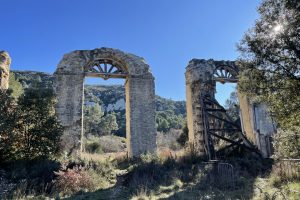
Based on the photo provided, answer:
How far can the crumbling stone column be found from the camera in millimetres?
16270

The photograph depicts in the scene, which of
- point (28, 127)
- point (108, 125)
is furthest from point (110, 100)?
point (28, 127)

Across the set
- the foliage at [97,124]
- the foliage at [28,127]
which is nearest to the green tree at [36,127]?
the foliage at [28,127]

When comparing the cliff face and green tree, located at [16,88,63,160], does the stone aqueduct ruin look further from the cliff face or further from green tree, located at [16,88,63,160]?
the cliff face

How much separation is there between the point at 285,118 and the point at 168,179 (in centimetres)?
407

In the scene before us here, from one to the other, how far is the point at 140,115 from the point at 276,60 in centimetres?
810

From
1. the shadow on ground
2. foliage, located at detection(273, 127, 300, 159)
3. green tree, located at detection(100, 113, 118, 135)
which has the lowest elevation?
Result: the shadow on ground

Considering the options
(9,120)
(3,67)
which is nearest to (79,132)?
(9,120)

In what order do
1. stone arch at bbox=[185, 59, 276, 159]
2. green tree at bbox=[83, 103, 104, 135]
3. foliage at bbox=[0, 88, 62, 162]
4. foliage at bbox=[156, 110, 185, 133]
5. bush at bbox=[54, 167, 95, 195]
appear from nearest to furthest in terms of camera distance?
bush at bbox=[54, 167, 95, 195]
foliage at bbox=[0, 88, 62, 162]
stone arch at bbox=[185, 59, 276, 159]
green tree at bbox=[83, 103, 104, 135]
foliage at bbox=[156, 110, 185, 133]

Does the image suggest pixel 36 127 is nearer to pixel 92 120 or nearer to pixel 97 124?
pixel 92 120

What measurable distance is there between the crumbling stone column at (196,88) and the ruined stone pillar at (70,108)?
20.7ft

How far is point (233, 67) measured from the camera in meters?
18.2

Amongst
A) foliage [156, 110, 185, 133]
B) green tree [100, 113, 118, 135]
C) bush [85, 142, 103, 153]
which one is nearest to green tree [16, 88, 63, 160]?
bush [85, 142, 103, 153]

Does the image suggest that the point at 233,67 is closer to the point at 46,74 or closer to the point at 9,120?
the point at 9,120

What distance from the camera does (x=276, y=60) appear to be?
8.38m
